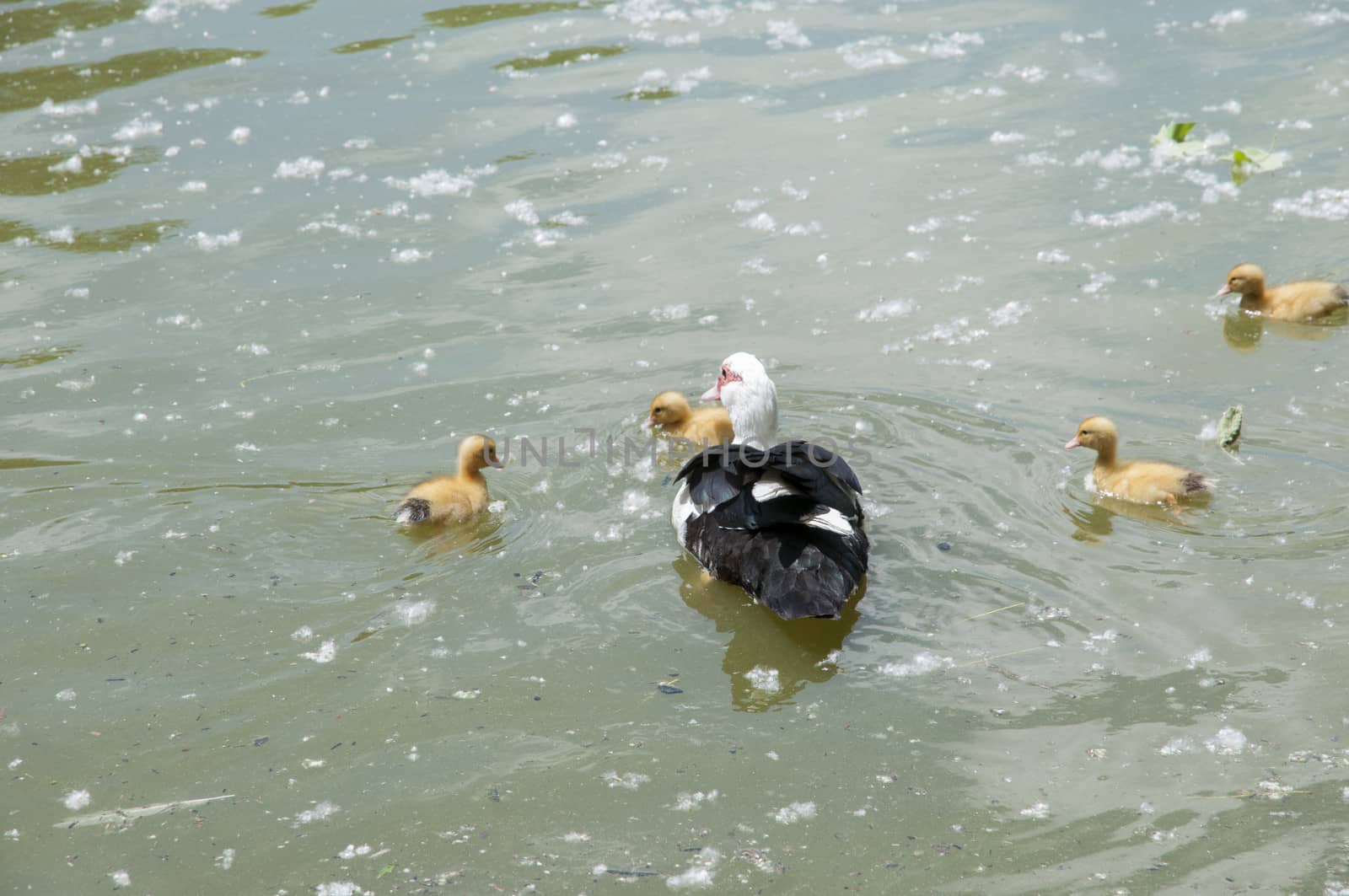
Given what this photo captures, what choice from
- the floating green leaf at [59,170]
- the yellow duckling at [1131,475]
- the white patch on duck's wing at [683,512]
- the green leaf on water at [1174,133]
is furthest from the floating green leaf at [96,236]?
the green leaf on water at [1174,133]

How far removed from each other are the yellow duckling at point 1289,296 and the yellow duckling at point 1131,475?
85.2 inches

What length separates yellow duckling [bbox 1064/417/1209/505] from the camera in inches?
245

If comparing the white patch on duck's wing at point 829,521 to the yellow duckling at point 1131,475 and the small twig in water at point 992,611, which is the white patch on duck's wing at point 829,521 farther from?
the yellow duckling at point 1131,475

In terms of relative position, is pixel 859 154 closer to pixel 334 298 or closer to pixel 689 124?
pixel 689 124

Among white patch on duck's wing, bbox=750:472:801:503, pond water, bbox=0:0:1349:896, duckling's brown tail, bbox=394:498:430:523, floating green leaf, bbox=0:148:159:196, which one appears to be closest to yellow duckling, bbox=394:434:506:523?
duckling's brown tail, bbox=394:498:430:523

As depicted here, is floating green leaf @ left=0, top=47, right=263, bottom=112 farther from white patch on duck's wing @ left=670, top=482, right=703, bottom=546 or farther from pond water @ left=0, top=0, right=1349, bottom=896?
white patch on duck's wing @ left=670, top=482, right=703, bottom=546

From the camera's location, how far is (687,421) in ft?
23.9

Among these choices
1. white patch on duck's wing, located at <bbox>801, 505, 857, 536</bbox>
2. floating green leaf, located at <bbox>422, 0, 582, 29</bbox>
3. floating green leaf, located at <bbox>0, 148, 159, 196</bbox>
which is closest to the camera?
white patch on duck's wing, located at <bbox>801, 505, 857, 536</bbox>

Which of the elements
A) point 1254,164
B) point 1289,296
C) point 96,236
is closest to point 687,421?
point 1289,296

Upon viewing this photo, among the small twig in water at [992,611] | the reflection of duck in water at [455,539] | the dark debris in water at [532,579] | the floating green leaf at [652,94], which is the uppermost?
the floating green leaf at [652,94]

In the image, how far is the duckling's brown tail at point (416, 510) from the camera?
6262 millimetres

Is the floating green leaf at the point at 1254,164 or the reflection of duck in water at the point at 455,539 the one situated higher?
the floating green leaf at the point at 1254,164

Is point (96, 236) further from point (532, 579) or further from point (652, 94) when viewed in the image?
point (532, 579)

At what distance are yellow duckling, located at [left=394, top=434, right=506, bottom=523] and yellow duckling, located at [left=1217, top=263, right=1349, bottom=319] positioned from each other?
479 centimetres
